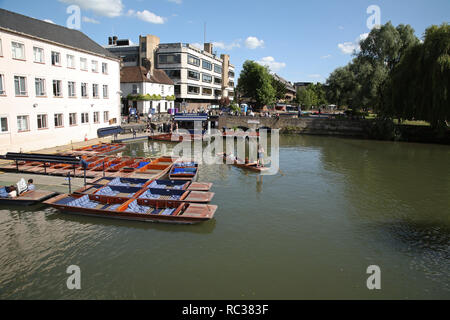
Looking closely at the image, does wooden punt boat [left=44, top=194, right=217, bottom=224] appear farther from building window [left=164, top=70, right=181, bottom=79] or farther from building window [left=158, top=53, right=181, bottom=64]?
building window [left=158, top=53, right=181, bottom=64]

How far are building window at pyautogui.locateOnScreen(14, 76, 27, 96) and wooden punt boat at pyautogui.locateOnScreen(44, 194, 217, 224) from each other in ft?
57.4

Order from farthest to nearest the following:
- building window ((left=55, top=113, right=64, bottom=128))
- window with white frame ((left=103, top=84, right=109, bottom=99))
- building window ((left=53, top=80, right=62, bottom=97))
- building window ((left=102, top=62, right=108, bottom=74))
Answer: window with white frame ((left=103, top=84, right=109, bottom=99)) < building window ((left=102, top=62, right=108, bottom=74)) < building window ((left=55, top=113, right=64, bottom=128)) < building window ((left=53, top=80, right=62, bottom=97))

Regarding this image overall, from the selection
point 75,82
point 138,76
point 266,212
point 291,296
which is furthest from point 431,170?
point 138,76

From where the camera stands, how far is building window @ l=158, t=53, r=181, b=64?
72875 millimetres

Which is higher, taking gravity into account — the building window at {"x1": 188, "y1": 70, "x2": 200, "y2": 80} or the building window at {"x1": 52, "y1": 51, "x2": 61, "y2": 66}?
the building window at {"x1": 188, "y1": 70, "x2": 200, "y2": 80}

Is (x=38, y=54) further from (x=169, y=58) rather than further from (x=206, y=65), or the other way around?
(x=206, y=65)

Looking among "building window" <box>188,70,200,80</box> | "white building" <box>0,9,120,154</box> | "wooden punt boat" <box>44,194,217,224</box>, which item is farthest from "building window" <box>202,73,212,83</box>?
"wooden punt boat" <box>44,194,217,224</box>

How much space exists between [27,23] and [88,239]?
91.5 ft

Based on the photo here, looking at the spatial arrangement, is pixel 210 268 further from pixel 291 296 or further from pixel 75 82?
pixel 75 82

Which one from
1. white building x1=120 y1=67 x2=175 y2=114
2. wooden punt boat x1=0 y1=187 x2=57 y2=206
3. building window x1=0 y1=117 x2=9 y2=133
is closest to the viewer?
wooden punt boat x1=0 y1=187 x2=57 y2=206

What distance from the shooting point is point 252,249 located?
47.2ft

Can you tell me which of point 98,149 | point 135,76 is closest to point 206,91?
point 135,76

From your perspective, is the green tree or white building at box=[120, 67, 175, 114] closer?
white building at box=[120, 67, 175, 114]

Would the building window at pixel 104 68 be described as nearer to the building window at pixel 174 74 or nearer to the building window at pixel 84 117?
the building window at pixel 84 117
